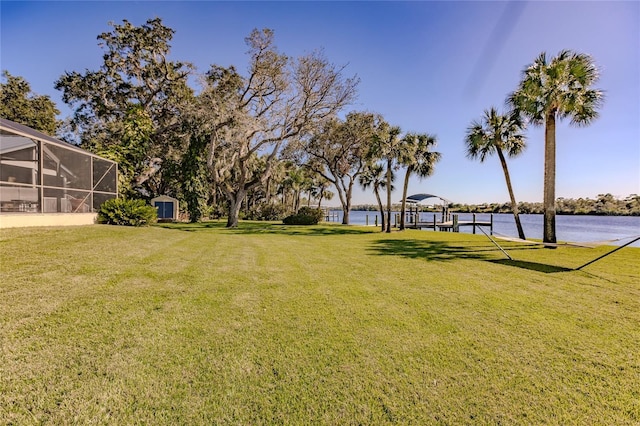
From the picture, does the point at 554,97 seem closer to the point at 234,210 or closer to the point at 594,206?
the point at 234,210

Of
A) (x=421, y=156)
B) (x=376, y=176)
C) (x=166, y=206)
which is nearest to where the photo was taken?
(x=421, y=156)

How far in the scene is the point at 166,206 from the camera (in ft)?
82.9

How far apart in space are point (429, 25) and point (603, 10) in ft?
17.9

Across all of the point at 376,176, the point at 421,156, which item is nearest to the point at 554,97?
the point at 421,156

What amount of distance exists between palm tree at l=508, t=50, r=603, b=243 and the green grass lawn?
6.38m

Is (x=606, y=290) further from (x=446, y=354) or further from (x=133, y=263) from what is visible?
(x=133, y=263)

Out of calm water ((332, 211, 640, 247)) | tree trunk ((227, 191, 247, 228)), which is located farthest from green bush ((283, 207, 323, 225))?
calm water ((332, 211, 640, 247))

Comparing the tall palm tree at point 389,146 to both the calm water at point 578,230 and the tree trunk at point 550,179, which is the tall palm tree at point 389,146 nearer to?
the tree trunk at point 550,179

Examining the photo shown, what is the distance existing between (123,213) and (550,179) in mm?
17301

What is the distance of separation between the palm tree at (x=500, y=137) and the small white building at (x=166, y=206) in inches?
920

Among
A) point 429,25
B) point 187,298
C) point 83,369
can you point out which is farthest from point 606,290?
point 429,25

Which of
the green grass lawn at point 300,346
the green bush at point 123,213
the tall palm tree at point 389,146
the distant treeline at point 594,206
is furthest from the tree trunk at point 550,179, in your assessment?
the distant treeline at point 594,206

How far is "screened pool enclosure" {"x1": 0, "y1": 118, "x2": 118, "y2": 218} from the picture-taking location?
980cm

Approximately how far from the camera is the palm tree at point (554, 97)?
36.3 ft
